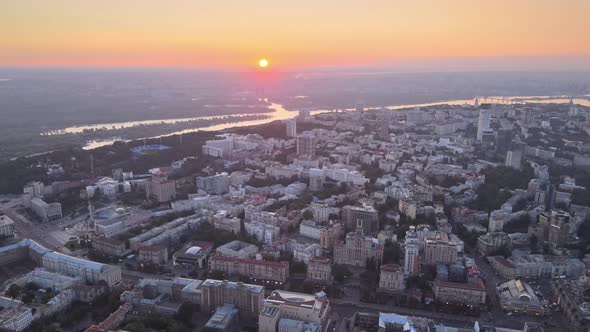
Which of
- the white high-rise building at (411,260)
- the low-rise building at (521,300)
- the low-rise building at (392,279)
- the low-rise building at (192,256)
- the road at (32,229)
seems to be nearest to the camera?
the low-rise building at (521,300)

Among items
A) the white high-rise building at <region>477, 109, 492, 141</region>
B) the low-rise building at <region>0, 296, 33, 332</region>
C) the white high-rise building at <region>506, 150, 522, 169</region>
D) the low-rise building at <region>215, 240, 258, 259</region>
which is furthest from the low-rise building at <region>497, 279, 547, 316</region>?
the white high-rise building at <region>477, 109, 492, 141</region>

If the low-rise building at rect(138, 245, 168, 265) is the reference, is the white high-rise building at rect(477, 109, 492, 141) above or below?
above

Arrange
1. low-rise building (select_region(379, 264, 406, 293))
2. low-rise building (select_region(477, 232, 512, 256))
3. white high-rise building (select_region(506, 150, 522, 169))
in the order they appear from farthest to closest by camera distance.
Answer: white high-rise building (select_region(506, 150, 522, 169)) < low-rise building (select_region(477, 232, 512, 256)) < low-rise building (select_region(379, 264, 406, 293))

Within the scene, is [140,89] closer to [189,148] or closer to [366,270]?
[189,148]

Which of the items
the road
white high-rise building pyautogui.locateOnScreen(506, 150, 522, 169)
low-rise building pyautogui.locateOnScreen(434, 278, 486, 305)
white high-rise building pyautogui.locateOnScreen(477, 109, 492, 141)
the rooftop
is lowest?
the road

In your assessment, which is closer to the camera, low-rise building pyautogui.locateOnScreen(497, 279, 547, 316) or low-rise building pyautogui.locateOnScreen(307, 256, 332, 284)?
low-rise building pyautogui.locateOnScreen(497, 279, 547, 316)

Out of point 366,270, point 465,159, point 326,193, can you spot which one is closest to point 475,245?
point 366,270

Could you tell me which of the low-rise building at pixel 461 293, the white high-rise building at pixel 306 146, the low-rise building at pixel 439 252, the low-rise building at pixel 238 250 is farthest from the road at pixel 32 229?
the white high-rise building at pixel 306 146

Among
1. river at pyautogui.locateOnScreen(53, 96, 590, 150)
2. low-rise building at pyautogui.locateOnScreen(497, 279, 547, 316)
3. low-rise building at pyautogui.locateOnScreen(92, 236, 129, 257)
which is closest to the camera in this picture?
low-rise building at pyautogui.locateOnScreen(497, 279, 547, 316)

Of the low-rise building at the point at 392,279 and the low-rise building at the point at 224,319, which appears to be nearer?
the low-rise building at the point at 224,319

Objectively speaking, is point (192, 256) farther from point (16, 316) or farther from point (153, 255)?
point (16, 316)

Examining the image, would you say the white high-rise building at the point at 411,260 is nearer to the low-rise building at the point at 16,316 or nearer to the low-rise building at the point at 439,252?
the low-rise building at the point at 439,252

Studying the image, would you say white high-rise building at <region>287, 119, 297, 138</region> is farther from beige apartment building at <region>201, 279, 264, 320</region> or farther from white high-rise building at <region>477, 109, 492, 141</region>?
beige apartment building at <region>201, 279, 264, 320</region>
